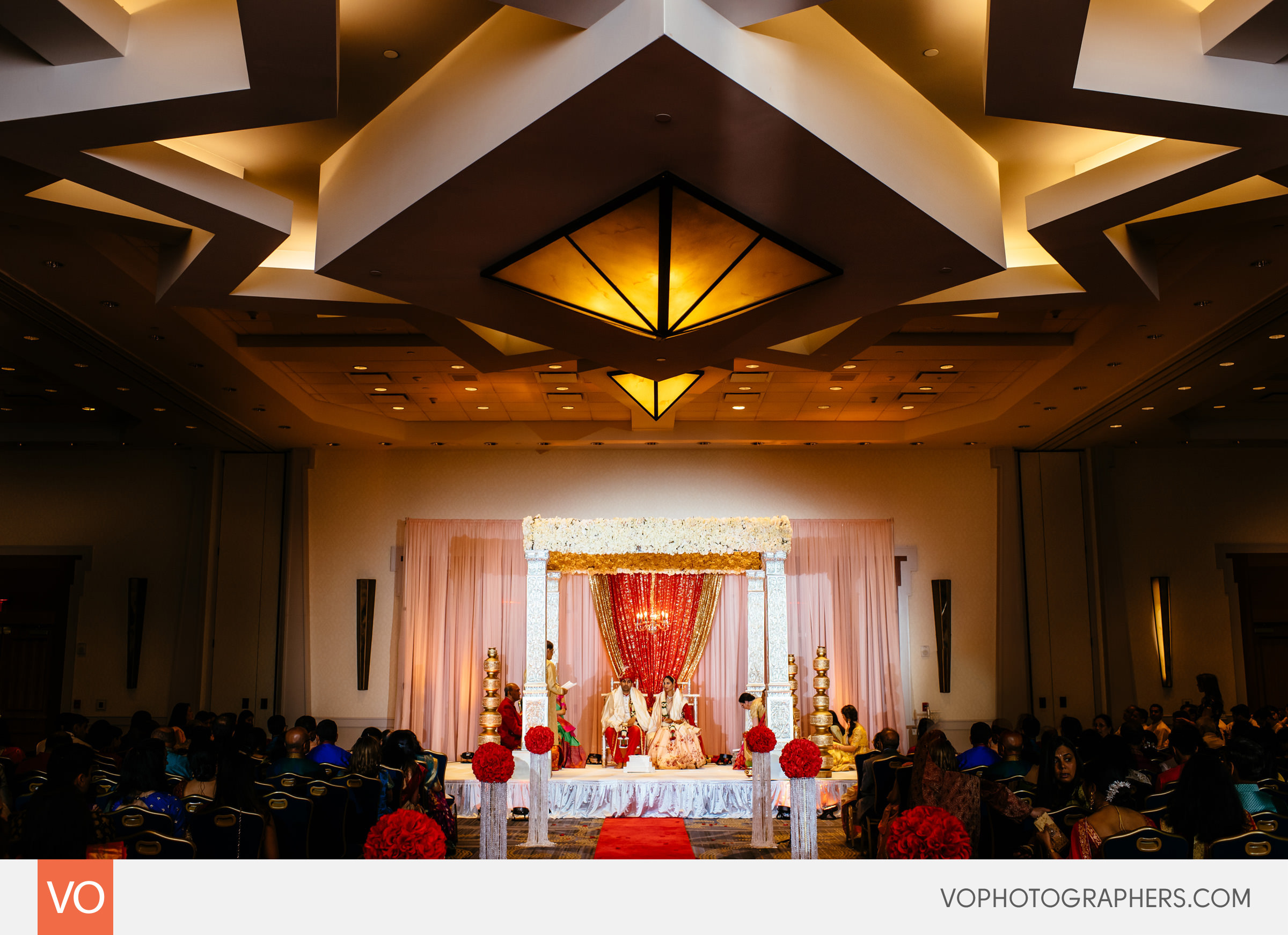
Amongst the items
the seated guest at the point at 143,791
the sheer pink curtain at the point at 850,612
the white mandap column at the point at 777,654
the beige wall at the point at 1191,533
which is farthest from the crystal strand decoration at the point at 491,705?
the beige wall at the point at 1191,533

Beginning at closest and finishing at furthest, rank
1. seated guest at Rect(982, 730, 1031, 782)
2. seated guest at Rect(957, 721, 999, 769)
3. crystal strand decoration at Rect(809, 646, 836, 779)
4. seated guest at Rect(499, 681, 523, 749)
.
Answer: seated guest at Rect(982, 730, 1031, 782)
seated guest at Rect(957, 721, 999, 769)
seated guest at Rect(499, 681, 523, 749)
crystal strand decoration at Rect(809, 646, 836, 779)

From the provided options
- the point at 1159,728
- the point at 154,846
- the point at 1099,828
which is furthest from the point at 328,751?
the point at 1159,728

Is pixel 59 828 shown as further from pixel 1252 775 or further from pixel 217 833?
pixel 1252 775

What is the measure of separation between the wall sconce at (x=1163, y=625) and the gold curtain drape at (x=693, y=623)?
610cm

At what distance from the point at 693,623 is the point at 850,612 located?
7.31ft

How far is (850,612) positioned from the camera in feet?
45.6

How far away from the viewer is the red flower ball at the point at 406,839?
468 centimetres

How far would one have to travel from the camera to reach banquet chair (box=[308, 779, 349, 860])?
7.00 metres

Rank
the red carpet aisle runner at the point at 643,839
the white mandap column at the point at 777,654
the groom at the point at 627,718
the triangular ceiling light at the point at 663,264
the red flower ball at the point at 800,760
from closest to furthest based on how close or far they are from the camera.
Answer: the triangular ceiling light at the point at 663,264
the red flower ball at the point at 800,760
the red carpet aisle runner at the point at 643,839
the white mandap column at the point at 777,654
the groom at the point at 627,718

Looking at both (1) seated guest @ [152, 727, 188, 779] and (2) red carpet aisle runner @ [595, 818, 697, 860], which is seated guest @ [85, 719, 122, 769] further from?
(2) red carpet aisle runner @ [595, 818, 697, 860]

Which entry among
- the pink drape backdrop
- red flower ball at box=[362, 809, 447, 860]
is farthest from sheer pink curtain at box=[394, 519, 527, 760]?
red flower ball at box=[362, 809, 447, 860]

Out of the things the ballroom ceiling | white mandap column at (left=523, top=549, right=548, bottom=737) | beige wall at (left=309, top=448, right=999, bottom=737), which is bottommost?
white mandap column at (left=523, top=549, right=548, bottom=737)

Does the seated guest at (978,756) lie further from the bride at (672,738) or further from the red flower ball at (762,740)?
the bride at (672,738)
